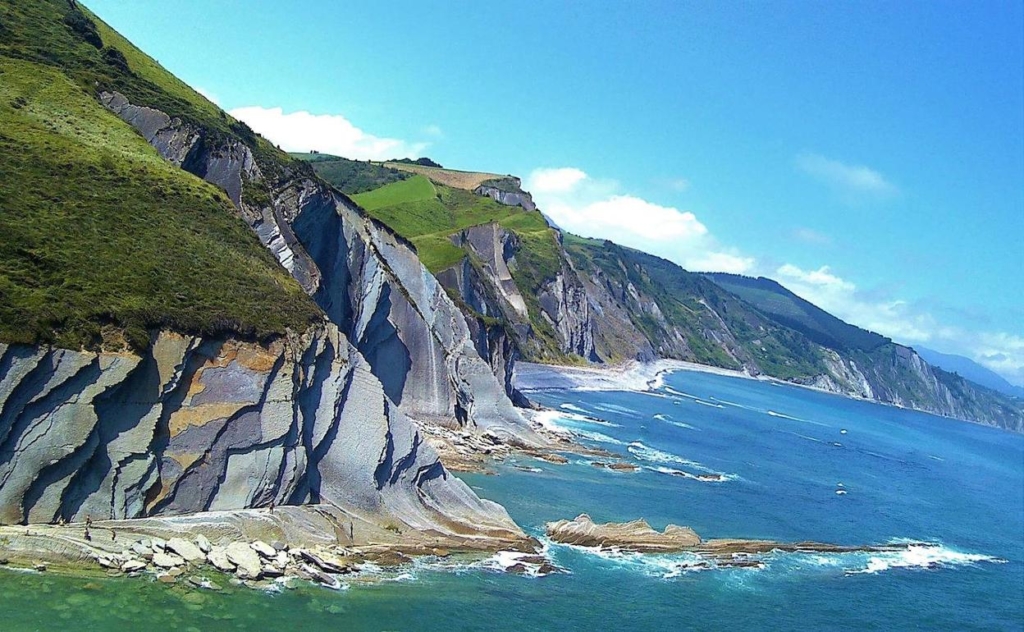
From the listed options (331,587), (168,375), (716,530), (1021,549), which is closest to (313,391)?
(168,375)

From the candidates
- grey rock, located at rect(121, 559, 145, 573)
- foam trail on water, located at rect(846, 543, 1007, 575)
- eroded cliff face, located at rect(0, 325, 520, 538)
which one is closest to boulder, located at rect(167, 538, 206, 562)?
grey rock, located at rect(121, 559, 145, 573)

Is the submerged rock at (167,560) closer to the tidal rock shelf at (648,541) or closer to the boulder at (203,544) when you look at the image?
the boulder at (203,544)

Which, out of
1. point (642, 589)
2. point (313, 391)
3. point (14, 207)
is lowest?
point (642, 589)

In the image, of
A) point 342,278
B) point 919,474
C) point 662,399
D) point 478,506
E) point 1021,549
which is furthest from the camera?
point 662,399

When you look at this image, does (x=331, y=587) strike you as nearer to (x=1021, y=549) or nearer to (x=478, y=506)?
(x=478, y=506)

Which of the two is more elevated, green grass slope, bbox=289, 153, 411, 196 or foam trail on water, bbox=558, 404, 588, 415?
green grass slope, bbox=289, 153, 411, 196

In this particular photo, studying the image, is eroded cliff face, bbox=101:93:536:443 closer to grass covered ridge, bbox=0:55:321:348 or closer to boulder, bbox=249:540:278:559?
grass covered ridge, bbox=0:55:321:348

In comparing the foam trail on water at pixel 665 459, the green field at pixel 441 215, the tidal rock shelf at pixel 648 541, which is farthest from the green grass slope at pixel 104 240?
the green field at pixel 441 215
